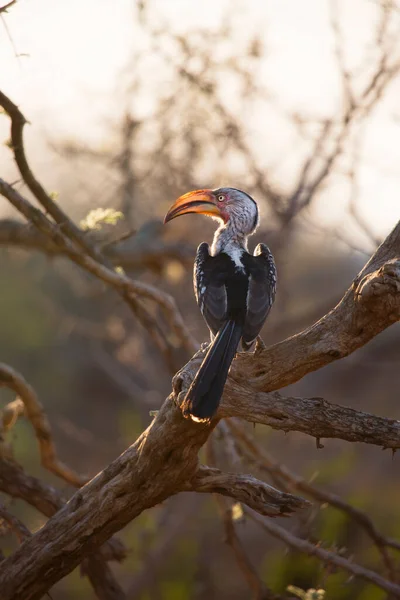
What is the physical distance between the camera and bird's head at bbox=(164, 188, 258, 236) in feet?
18.4

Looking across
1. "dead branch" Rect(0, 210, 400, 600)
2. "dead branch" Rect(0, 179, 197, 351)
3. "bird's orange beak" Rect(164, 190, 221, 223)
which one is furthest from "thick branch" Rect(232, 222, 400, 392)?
"bird's orange beak" Rect(164, 190, 221, 223)

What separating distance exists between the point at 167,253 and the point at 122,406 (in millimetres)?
14340

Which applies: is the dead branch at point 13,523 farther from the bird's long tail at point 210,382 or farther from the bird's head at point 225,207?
the bird's head at point 225,207

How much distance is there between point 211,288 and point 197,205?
1.27 metres

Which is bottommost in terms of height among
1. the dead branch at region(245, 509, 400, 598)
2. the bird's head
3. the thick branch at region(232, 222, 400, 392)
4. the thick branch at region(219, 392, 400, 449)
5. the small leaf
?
the dead branch at region(245, 509, 400, 598)

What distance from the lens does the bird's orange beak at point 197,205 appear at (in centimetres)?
564

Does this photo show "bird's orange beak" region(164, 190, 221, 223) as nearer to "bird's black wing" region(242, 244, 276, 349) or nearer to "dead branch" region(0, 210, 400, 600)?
"bird's black wing" region(242, 244, 276, 349)

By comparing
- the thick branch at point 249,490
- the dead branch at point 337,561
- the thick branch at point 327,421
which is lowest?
the dead branch at point 337,561

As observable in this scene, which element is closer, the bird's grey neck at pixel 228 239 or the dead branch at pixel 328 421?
the dead branch at pixel 328 421

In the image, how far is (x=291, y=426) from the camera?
371 cm

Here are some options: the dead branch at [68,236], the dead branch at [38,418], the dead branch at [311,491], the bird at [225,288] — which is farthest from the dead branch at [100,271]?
the dead branch at [38,418]

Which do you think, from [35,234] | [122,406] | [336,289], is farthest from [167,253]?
[122,406]

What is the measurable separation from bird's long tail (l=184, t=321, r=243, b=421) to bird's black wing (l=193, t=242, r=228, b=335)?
1.20ft

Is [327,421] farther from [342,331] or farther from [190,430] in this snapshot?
[190,430]
